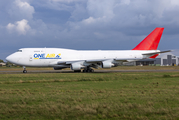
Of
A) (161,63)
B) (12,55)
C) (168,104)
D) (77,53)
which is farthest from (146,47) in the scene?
(161,63)

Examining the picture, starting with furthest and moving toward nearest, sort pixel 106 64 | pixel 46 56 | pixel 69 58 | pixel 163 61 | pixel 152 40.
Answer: pixel 163 61 < pixel 152 40 < pixel 69 58 < pixel 46 56 < pixel 106 64

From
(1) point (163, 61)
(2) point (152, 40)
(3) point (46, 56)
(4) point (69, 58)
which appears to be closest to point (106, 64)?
(4) point (69, 58)

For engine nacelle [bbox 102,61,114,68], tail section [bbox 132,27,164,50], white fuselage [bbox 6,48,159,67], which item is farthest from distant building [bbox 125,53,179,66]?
engine nacelle [bbox 102,61,114,68]

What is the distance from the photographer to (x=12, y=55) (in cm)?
3159

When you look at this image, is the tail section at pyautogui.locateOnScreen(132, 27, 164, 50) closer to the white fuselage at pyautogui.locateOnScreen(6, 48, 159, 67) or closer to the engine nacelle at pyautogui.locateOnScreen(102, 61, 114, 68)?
the white fuselage at pyautogui.locateOnScreen(6, 48, 159, 67)

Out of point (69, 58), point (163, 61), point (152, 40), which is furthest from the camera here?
point (163, 61)

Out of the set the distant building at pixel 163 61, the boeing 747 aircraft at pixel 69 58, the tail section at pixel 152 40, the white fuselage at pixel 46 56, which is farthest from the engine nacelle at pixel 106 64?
the distant building at pixel 163 61

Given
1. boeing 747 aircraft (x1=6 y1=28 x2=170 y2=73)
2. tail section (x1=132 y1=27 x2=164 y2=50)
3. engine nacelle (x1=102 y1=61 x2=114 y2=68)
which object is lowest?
engine nacelle (x1=102 y1=61 x2=114 y2=68)

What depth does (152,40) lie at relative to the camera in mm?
36344

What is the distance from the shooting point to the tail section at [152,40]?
3625cm

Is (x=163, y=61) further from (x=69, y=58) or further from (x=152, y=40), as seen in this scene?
(x=69, y=58)

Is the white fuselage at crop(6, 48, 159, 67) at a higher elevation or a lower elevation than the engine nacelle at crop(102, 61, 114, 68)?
higher

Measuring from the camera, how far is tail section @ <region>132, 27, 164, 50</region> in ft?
119

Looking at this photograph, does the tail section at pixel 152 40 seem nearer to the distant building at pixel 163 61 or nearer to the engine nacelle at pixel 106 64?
the engine nacelle at pixel 106 64
